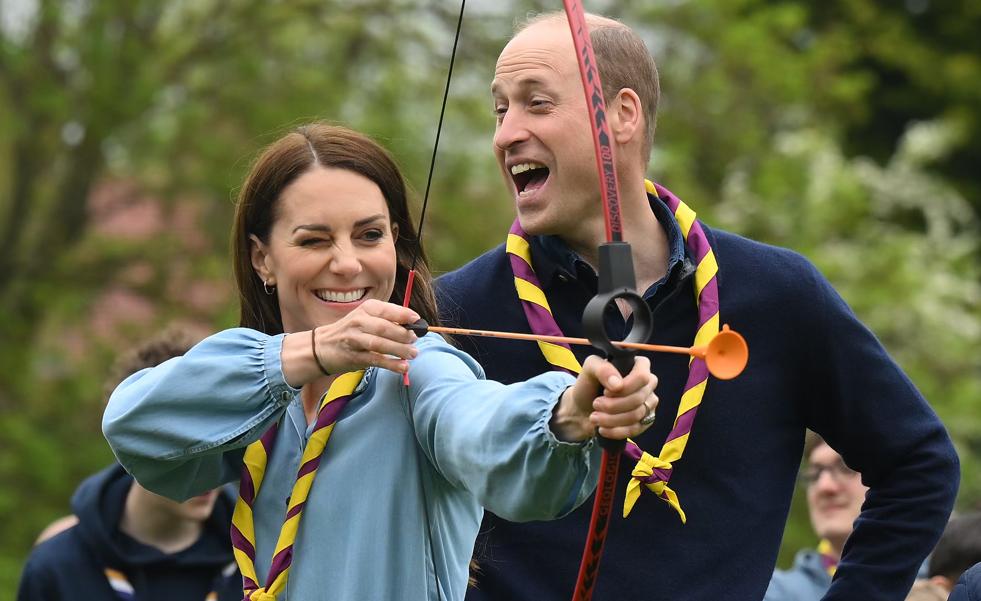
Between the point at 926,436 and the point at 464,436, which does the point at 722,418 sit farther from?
the point at 464,436

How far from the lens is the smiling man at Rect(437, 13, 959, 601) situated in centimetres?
417

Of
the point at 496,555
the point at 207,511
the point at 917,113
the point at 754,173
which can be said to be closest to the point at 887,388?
the point at 496,555

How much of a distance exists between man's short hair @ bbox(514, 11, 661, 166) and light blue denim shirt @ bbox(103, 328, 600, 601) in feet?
4.30

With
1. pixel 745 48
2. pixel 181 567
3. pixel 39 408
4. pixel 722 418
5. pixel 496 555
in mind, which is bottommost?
pixel 39 408

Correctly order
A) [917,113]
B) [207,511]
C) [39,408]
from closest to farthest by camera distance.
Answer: [207,511] < [39,408] < [917,113]

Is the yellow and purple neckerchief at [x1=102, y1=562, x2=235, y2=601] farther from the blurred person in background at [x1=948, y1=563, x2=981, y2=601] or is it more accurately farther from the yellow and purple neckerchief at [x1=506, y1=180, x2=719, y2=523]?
the blurred person in background at [x1=948, y1=563, x2=981, y2=601]

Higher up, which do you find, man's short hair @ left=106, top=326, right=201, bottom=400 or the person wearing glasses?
man's short hair @ left=106, top=326, right=201, bottom=400

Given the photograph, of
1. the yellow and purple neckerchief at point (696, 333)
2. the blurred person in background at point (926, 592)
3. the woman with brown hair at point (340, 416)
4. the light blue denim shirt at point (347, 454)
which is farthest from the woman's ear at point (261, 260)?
the blurred person in background at point (926, 592)

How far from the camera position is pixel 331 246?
11.3 ft

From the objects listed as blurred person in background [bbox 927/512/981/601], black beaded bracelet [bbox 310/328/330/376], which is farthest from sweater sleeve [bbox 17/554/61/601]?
blurred person in background [bbox 927/512/981/601]

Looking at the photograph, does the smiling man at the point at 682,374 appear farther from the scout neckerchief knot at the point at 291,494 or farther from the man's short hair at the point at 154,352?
the man's short hair at the point at 154,352

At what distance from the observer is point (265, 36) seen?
13805 mm

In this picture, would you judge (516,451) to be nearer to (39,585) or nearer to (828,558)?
(39,585)

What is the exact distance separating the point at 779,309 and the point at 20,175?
1059 centimetres
